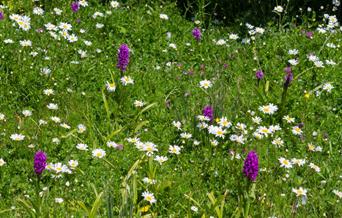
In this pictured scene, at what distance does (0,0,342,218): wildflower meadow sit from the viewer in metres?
4.28

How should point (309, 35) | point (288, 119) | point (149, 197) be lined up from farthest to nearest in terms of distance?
point (309, 35), point (288, 119), point (149, 197)

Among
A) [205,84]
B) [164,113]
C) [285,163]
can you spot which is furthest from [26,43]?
[285,163]

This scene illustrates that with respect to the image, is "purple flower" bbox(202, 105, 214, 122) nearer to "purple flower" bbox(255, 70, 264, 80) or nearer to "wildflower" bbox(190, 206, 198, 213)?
"purple flower" bbox(255, 70, 264, 80)

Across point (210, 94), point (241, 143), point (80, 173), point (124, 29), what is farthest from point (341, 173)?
point (124, 29)

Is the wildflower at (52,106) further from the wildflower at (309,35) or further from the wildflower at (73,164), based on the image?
the wildflower at (309,35)

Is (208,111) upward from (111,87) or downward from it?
upward

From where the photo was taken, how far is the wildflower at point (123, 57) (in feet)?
17.3

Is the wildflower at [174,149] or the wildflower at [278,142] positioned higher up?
the wildflower at [278,142]

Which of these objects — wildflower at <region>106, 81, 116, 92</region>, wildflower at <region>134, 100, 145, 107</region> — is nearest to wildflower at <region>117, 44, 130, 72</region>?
wildflower at <region>106, 81, 116, 92</region>

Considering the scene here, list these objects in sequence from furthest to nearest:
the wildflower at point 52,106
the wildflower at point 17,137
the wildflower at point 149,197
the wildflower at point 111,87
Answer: the wildflower at point 111,87 → the wildflower at point 52,106 → the wildflower at point 17,137 → the wildflower at point 149,197

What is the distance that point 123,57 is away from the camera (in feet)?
17.5

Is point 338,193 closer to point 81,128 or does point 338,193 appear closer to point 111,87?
point 81,128

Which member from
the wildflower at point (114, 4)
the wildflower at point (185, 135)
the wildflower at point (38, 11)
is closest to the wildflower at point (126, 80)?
the wildflower at point (185, 135)

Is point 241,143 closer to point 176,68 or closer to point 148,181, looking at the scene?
point 148,181
